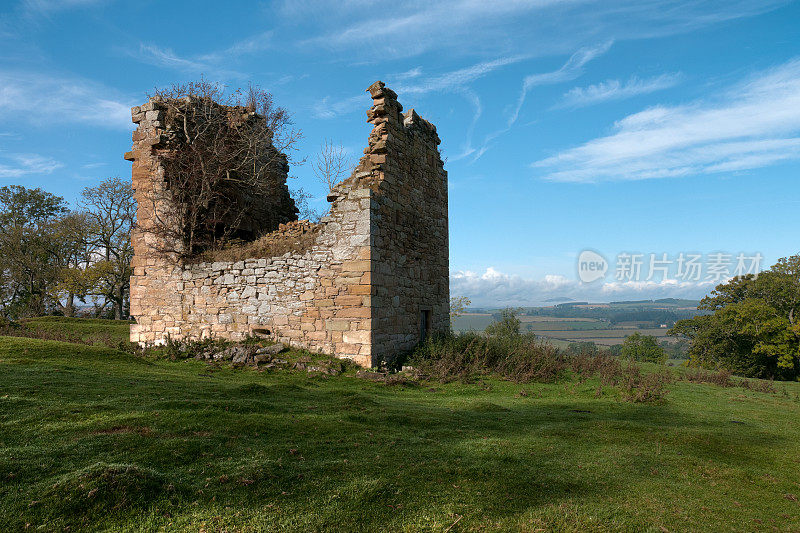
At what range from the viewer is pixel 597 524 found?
376 centimetres

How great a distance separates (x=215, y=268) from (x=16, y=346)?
16.8ft

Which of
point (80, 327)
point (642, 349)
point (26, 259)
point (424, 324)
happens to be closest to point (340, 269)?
point (424, 324)

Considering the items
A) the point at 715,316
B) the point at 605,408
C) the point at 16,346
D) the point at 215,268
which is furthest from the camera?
the point at 715,316

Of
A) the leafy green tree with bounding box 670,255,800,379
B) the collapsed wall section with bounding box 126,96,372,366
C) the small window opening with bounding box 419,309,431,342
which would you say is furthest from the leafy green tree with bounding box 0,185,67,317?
the leafy green tree with bounding box 670,255,800,379

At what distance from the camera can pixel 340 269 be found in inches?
469

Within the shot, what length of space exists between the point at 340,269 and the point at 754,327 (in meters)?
30.9

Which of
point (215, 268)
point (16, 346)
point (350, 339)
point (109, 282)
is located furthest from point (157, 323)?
point (109, 282)

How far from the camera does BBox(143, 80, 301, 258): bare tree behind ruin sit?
1439 centimetres

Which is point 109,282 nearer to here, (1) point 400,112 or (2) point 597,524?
(1) point 400,112

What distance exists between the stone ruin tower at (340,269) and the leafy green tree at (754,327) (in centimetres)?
Result: 2547

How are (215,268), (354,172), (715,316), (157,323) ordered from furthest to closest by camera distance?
(715,316)
(157,323)
(215,268)
(354,172)

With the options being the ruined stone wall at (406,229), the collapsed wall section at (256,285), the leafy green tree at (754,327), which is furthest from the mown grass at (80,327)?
the leafy green tree at (754,327)

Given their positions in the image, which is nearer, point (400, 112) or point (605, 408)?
point (605, 408)

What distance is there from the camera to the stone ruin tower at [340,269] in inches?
466
